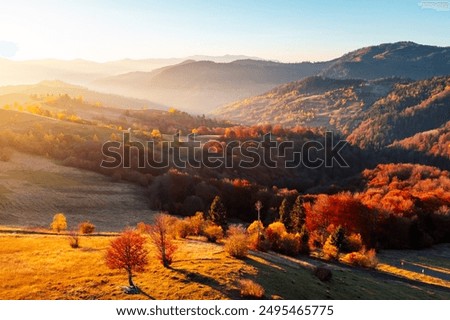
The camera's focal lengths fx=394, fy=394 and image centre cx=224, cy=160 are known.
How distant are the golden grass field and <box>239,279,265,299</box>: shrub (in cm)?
64

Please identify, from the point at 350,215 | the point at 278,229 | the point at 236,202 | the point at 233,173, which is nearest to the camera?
the point at 278,229

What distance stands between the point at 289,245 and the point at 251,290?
85.3ft

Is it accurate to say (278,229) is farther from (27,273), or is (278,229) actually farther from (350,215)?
(27,273)

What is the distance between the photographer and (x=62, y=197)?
342ft

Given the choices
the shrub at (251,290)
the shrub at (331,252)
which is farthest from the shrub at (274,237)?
the shrub at (251,290)

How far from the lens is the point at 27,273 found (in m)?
38.8

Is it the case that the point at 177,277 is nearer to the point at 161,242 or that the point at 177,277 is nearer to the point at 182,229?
the point at 161,242

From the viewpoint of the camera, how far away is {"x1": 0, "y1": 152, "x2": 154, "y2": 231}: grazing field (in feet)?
290

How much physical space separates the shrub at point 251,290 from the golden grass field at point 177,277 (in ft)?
2.10

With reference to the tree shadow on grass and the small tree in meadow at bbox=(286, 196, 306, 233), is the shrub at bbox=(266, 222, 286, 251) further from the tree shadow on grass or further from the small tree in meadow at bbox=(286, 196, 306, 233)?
the tree shadow on grass

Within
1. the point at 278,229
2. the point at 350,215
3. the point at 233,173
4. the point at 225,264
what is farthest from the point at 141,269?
the point at 233,173

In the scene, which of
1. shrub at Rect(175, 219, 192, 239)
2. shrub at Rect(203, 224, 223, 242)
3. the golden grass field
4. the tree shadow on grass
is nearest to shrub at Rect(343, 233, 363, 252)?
the golden grass field

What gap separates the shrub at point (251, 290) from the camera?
34719 millimetres
